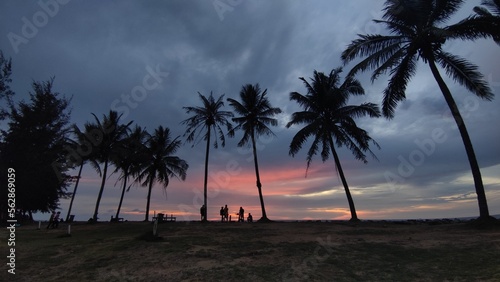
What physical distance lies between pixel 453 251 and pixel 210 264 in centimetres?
909

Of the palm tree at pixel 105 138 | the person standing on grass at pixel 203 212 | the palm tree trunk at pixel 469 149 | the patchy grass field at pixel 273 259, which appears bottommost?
the patchy grass field at pixel 273 259

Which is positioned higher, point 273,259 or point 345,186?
point 345,186

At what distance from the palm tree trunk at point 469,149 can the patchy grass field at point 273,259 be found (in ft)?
6.06

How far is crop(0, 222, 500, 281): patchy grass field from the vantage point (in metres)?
9.70

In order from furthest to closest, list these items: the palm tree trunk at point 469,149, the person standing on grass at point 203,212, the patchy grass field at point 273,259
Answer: the person standing on grass at point 203,212
the palm tree trunk at point 469,149
the patchy grass field at point 273,259

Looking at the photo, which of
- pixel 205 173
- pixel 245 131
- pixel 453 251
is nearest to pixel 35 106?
pixel 205 173

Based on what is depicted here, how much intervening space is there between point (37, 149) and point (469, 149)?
4433cm

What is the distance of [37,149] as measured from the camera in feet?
125

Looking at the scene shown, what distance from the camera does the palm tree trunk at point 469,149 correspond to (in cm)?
1662

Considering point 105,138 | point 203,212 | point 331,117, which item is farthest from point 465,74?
point 105,138

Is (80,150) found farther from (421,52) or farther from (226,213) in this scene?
(421,52)

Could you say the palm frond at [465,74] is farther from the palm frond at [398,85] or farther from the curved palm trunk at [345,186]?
the curved palm trunk at [345,186]

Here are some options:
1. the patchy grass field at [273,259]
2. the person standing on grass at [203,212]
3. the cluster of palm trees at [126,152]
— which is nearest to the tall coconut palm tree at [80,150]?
the cluster of palm trees at [126,152]

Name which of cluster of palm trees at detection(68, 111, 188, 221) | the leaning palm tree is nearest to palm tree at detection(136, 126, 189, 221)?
cluster of palm trees at detection(68, 111, 188, 221)
